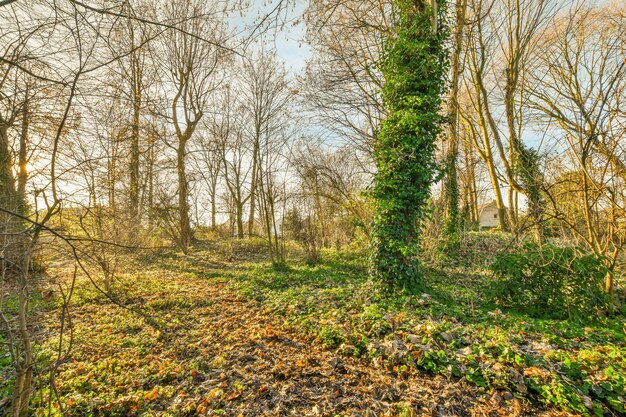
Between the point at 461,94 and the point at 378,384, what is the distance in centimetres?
1281

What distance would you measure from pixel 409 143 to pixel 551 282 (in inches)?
127

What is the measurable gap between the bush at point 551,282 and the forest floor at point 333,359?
1.17 ft

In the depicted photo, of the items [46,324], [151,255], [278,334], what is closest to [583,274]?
[278,334]

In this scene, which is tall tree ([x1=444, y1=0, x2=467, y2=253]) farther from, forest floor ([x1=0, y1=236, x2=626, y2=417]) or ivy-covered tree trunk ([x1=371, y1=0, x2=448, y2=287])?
ivy-covered tree trunk ([x1=371, y1=0, x2=448, y2=287])

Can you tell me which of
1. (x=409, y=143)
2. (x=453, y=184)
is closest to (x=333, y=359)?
(x=409, y=143)

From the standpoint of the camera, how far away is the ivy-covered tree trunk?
5344 millimetres

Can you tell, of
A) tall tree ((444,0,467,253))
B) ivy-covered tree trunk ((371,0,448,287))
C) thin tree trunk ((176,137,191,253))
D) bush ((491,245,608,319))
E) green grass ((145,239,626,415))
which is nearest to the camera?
green grass ((145,239,626,415))

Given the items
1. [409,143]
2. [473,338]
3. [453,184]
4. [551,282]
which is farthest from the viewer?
[453,184]

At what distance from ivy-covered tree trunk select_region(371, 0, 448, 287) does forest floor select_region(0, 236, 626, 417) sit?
31.1 inches

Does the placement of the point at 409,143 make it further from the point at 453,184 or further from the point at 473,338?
the point at 453,184

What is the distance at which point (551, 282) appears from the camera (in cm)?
439

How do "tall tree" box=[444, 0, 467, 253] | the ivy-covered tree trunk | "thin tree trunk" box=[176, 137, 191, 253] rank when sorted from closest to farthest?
1. the ivy-covered tree trunk
2. "tall tree" box=[444, 0, 467, 253]
3. "thin tree trunk" box=[176, 137, 191, 253]

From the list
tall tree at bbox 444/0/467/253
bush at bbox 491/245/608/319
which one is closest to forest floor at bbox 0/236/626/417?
bush at bbox 491/245/608/319

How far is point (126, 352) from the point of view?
393 cm
